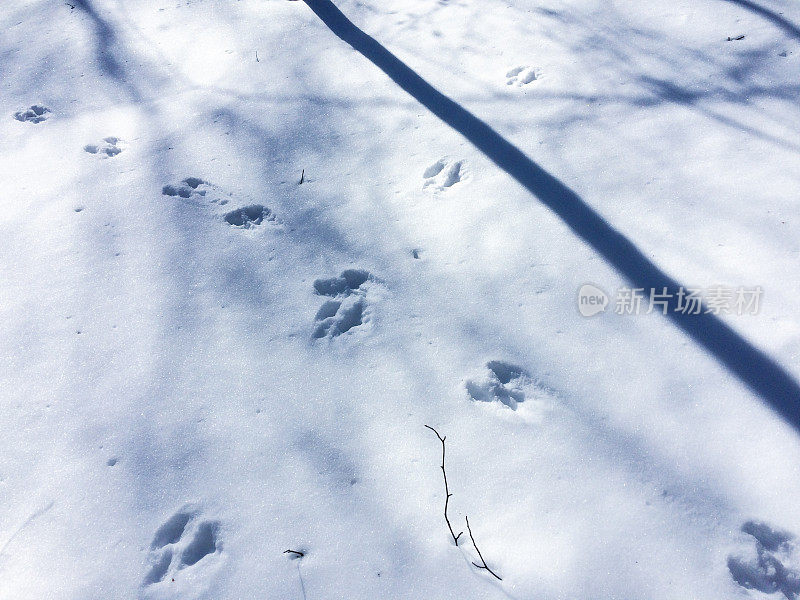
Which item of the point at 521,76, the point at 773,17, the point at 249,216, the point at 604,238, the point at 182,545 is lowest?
the point at 182,545

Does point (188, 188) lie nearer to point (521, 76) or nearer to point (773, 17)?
point (521, 76)

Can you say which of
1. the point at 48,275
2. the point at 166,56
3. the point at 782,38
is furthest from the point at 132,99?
the point at 782,38

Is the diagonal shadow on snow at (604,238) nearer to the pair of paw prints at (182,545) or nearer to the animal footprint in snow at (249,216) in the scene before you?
the animal footprint in snow at (249,216)

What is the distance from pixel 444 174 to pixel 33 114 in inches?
117

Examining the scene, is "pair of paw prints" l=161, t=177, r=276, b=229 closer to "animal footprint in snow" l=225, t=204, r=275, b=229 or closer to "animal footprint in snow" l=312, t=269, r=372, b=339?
"animal footprint in snow" l=225, t=204, r=275, b=229

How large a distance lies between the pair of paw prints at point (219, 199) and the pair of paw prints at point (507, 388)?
1467 mm

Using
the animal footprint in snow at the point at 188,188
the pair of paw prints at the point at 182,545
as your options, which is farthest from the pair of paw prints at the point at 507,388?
the animal footprint in snow at the point at 188,188

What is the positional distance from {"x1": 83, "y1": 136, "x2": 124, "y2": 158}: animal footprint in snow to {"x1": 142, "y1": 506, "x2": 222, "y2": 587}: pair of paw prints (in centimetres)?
242

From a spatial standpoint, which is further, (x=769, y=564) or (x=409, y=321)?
(x=409, y=321)

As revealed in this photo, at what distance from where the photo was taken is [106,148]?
10.4 ft

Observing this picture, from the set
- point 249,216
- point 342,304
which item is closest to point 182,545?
point 342,304

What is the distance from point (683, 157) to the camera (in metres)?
2.80

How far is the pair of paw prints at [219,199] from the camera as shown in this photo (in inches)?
108

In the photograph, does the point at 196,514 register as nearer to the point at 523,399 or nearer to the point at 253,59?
the point at 523,399
